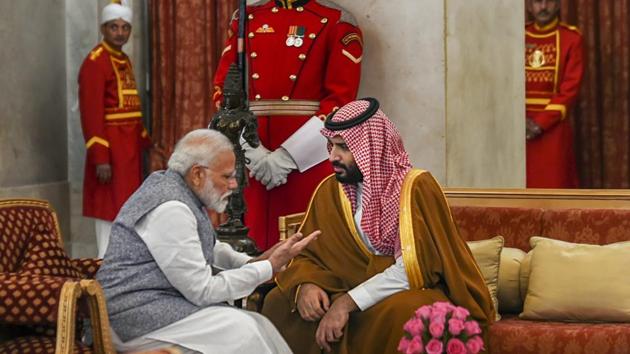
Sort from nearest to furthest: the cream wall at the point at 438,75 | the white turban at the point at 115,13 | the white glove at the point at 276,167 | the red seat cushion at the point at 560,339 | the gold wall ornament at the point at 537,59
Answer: the red seat cushion at the point at 560,339 < the white glove at the point at 276,167 < the cream wall at the point at 438,75 < the white turban at the point at 115,13 < the gold wall ornament at the point at 537,59

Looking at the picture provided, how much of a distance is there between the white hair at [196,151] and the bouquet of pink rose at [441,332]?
0.97 m

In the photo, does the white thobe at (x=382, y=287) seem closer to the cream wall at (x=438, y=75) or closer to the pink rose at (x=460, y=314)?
the pink rose at (x=460, y=314)

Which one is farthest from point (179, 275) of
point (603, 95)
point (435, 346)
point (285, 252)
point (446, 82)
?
point (603, 95)

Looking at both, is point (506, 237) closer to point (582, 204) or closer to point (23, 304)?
point (582, 204)

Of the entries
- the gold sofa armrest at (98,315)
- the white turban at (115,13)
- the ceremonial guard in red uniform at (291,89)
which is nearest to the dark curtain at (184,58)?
the white turban at (115,13)

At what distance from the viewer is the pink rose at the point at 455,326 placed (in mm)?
3760

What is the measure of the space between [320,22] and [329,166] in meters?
0.72

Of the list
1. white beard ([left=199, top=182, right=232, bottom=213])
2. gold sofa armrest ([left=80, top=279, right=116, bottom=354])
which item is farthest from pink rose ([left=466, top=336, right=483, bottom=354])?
gold sofa armrest ([left=80, top=279, right=116, bottom=354])

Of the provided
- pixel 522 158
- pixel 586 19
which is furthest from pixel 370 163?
pixel 586 19

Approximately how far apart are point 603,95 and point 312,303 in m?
4.91

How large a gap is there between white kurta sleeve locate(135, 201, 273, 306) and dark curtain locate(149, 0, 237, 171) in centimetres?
450

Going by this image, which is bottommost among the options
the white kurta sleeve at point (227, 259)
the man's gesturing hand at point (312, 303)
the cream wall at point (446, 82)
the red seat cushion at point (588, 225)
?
the man's gesturing hand at point (312, 303)

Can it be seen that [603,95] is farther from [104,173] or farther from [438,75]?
[104,173]

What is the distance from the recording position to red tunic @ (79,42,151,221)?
8.00 meters
